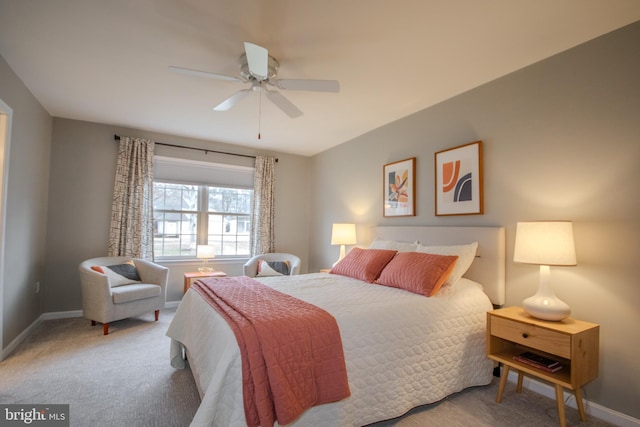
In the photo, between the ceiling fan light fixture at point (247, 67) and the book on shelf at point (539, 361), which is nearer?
the book on shelf at point (539, 361)

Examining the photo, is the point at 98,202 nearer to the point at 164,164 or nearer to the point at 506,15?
the point at 164,164

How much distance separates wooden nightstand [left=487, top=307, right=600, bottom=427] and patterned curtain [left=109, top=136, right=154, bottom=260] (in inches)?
174

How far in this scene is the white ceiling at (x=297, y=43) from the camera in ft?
6.33

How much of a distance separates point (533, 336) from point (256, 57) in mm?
2579

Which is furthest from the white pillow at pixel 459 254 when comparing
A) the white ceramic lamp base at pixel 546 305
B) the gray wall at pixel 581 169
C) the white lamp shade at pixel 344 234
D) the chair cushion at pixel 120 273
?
the chair cushion at pixel 120 273

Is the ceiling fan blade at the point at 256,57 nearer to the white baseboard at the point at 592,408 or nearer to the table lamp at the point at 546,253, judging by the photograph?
the table lamp at the point at 546,253

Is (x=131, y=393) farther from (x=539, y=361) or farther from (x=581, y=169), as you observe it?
(x=581, y=169)

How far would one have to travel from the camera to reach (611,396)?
203 centimetres

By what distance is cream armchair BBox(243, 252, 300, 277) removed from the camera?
14.7ft

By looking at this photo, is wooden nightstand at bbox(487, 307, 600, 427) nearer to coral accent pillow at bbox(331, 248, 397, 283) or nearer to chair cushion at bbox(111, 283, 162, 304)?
coral accent pillow at bbox(331, 248, 397, 283)

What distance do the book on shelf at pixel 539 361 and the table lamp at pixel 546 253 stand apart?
1.00 ft

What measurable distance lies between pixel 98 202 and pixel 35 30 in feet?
8.52

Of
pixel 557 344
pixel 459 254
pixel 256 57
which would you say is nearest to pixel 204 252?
pixel 256 57

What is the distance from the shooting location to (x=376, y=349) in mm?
1899
